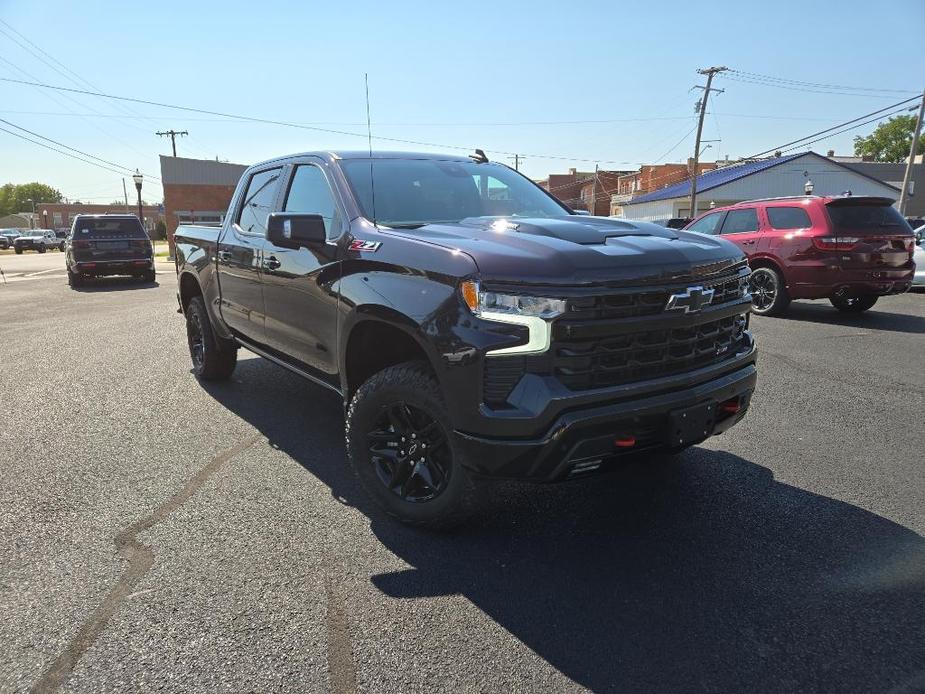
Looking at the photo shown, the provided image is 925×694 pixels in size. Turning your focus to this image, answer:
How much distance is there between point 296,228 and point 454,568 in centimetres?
189

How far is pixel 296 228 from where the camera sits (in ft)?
11.0

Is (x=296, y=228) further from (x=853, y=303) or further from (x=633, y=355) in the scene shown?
(x=853, y=303)

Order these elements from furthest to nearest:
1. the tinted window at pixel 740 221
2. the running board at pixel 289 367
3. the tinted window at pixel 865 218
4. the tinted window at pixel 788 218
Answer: the tinted window at pixel 740 221
the tinted window at pixel 788 218
the tinted window at pixel 865 218
the running board at pixel 289 367

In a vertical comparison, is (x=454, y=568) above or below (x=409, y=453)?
below

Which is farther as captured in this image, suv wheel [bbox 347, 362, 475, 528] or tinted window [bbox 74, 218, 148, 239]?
tinted window [bbox 74, 218, 148, 239]

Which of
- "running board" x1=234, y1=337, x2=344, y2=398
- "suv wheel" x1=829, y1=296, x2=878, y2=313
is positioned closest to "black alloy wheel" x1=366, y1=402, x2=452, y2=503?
"running board" x1=234, y1=337, x2=344, y2=398

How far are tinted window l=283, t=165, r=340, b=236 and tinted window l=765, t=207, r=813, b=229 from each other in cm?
786

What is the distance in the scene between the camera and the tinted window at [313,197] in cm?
370

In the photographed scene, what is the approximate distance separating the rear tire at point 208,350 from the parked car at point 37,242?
48514mm

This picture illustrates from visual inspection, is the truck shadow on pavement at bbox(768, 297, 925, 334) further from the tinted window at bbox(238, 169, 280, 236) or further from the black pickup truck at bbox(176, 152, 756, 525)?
the tinted window at bbox(238, 169, 280, 236)

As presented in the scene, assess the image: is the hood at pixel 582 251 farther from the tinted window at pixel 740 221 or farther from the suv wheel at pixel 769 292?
the tinted window at pixel 740 221

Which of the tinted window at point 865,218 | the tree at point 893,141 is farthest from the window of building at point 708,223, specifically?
the tree at point 893,141

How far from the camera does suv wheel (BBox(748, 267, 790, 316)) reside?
9.64m

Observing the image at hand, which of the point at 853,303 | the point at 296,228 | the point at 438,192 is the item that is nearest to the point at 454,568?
the point at 296,228
